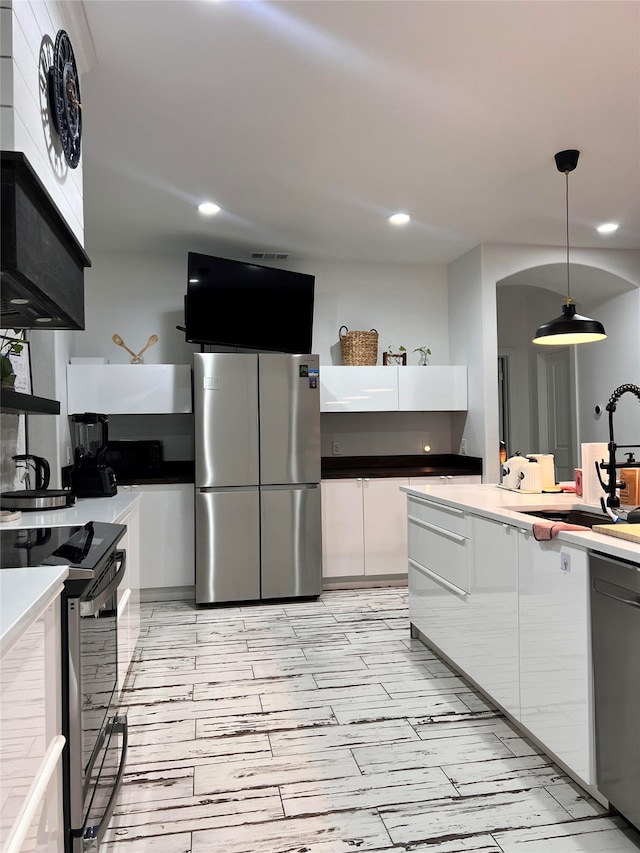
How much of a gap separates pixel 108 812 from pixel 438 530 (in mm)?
1893

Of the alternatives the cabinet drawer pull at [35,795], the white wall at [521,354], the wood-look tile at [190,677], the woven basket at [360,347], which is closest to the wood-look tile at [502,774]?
the wood-look tile at [190,677]

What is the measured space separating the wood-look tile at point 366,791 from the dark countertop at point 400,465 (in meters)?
2.79

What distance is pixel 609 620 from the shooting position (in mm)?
1880

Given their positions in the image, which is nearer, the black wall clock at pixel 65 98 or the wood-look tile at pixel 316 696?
the black wall clock at pixel 65 98

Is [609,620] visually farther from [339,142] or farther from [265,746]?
[339,142]

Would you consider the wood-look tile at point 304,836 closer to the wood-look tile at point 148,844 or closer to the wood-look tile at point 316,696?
the wood-look tile at point 148,844

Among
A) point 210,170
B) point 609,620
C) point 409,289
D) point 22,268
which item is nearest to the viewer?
point 22,268

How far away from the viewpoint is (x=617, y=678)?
1.84 m

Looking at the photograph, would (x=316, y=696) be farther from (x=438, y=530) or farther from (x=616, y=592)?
(x=616, y=592)

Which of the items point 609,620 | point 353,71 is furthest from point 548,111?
point 609,620

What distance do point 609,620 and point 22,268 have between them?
1.91 m

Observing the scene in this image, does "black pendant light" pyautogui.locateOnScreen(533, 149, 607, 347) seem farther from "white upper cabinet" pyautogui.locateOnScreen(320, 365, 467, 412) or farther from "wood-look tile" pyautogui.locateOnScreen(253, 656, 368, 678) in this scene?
"wood-look tile" pyautogui.locateOnScreen(253, 656, 368, 678)

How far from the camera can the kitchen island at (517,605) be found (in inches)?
79.0

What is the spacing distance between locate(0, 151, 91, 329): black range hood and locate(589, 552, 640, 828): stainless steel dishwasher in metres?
1.84
